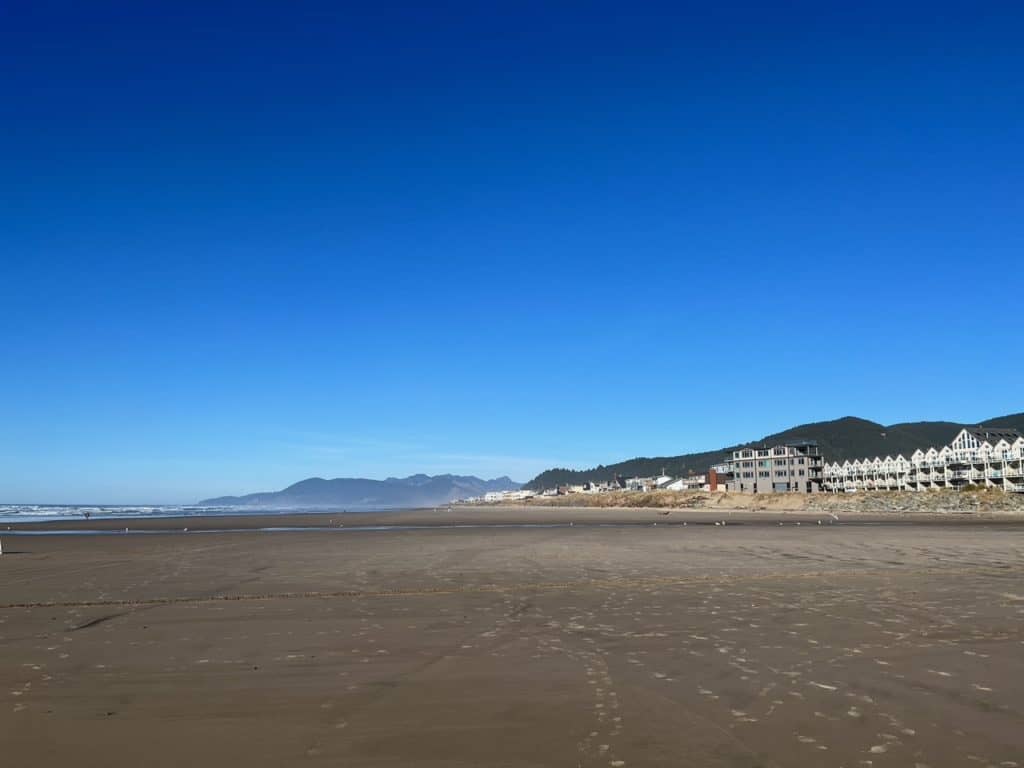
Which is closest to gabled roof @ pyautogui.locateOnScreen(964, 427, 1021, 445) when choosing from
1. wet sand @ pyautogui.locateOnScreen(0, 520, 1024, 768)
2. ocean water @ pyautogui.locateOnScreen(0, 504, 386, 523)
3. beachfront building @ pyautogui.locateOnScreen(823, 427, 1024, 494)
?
beachfront building @ pyautogui.locateOnScreen(823, 427, 1024, 494)

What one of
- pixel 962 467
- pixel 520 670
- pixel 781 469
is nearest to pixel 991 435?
pixel 962 467

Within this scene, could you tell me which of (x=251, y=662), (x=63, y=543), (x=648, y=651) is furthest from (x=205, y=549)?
(x=648, y=651)

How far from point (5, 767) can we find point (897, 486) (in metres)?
162

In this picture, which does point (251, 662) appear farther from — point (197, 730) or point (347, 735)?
point (347, 735)

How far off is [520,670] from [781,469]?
142 meters

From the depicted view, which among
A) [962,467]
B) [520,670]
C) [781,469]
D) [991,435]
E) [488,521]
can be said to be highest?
[991,435]

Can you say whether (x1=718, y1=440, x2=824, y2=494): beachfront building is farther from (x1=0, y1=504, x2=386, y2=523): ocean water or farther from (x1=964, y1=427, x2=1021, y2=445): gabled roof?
(x1=0, y1=504, x2=386, y2=523): ocean water

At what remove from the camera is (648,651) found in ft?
32.6

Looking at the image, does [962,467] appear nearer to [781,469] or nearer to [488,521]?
[781,469]

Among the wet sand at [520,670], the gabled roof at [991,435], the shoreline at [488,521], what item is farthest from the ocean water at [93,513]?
the gabled roof at [991,435]

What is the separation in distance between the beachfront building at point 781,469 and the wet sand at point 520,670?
126 meters

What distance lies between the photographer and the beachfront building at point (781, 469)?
137375 millimetres

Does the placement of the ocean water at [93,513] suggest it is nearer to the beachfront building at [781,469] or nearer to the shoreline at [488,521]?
the shoreline at [488,521]

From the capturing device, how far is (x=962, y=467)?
130m
